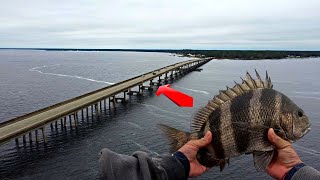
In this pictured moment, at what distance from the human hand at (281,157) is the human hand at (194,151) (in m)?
0.59

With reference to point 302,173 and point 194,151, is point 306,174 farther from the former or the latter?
point 194,151

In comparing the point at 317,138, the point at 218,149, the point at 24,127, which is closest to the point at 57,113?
the point at 24,127

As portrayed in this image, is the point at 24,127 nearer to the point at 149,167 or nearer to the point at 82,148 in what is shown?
the point at 82,148

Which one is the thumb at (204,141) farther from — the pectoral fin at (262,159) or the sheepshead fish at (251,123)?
the pectoral fin at (262,159)

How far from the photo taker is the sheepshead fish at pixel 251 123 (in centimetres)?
295

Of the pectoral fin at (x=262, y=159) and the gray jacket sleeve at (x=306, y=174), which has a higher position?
the gray jacket sleeve at (x=306, y=174)

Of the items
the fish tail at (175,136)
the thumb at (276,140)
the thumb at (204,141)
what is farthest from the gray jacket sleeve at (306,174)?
the fish tail at (175,136)

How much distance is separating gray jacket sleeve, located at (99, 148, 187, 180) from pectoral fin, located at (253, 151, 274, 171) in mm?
854

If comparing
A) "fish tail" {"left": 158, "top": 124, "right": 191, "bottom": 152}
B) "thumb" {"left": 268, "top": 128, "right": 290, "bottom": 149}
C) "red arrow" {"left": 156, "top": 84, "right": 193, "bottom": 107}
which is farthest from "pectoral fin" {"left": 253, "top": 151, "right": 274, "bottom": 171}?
"red arrow" {"left": 156, "top": 84, "right": 193, "bottom": 107}

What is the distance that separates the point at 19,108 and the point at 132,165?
1726 inches

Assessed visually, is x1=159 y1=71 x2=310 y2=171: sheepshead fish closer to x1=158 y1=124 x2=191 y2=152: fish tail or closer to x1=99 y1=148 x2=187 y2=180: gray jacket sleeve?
x1=158 y1=124 x2=191 y2=152: fish tail

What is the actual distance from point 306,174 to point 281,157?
0.48 m

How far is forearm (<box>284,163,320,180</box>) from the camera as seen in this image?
2371 millimetres

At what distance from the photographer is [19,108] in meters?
41.8
